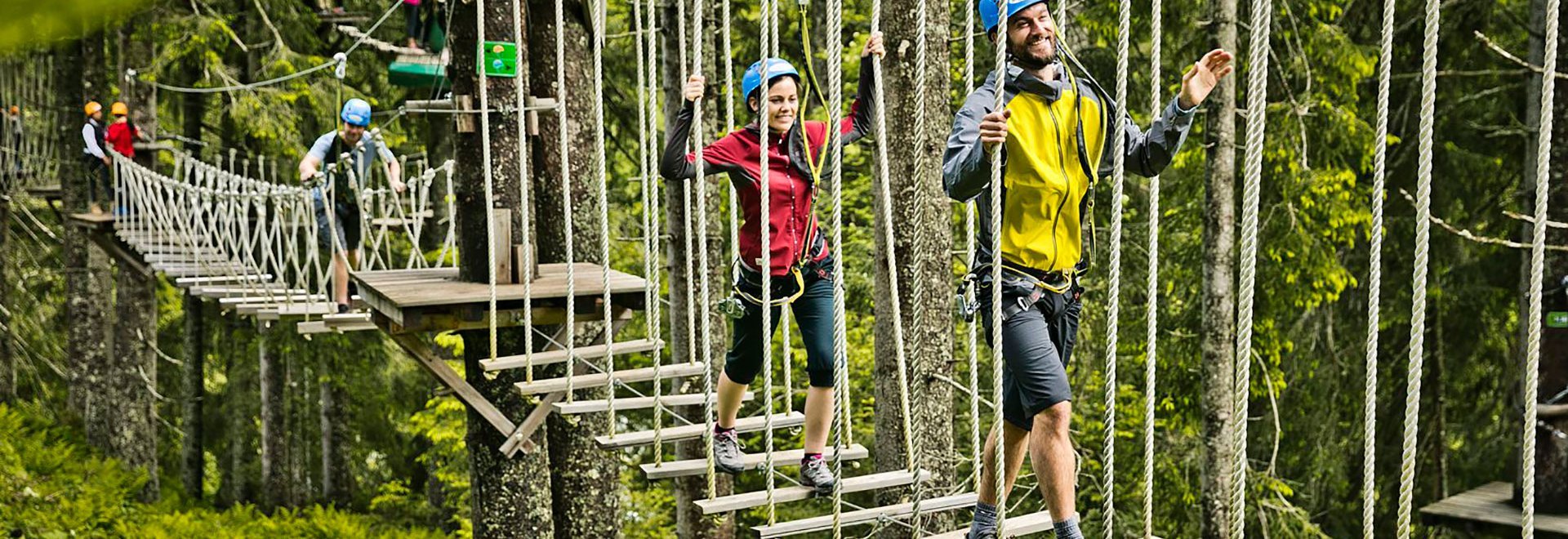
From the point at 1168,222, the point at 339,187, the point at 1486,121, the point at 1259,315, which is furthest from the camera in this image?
the point at 1486,121

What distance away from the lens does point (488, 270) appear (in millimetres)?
5195

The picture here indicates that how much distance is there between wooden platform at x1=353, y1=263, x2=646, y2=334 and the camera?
461cm

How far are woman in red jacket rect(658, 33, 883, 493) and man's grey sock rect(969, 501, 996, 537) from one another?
67cm

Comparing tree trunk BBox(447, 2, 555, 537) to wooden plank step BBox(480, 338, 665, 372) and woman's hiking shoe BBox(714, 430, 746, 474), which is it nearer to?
wooden plank step BBox(480, 338, 665, 372)

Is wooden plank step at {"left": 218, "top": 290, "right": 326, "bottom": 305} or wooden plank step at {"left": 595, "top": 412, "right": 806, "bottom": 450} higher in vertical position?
wooden plank step at {"left": 218, "top": 290, "right": 326, "bottom": 305}

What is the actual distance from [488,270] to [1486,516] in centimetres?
528

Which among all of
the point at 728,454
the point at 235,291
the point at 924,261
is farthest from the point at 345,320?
the point at 728,454

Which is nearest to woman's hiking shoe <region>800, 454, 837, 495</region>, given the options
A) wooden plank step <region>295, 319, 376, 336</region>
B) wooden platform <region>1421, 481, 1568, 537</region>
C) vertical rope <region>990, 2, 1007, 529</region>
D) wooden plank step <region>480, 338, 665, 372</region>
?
wooden plank step <region>480, 338, 665, 372</region>

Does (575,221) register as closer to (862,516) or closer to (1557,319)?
(862,516)

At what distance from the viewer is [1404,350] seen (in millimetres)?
10359

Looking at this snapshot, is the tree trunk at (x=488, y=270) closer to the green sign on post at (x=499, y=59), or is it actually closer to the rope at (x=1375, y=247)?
the green sign on post at (x=499, y=59)

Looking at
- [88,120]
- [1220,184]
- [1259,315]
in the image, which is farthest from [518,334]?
[88,120]

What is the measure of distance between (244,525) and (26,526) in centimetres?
225

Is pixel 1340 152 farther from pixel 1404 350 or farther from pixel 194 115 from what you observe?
pixel 194 115
